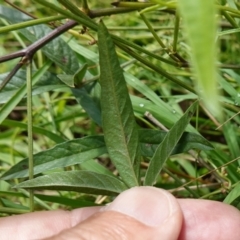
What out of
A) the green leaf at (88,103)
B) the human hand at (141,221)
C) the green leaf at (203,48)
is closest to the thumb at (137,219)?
the human hand at (141,221)

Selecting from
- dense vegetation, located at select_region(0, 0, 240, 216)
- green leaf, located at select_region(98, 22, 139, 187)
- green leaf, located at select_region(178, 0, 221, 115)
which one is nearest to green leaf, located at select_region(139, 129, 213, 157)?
dense vegetation, located at select_region(0, 0, 240, 216)

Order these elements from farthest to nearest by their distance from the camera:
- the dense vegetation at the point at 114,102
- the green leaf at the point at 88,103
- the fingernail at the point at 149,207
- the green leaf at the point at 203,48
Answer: the green leaf at the point at 88,103
the fingernail at the point at 149,207
the dense vegetation at the point at 114,102
the green leaf at the point at 203,48

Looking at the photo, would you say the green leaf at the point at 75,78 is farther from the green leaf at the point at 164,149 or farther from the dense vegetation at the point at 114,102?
the green leaf at the point at 164,149

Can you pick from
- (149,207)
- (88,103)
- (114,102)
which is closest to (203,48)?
(114,102)

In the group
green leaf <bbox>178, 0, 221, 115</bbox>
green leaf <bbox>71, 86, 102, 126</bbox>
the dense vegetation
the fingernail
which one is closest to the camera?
green leaf <bbox>178, 0, 221, 115</bbox>

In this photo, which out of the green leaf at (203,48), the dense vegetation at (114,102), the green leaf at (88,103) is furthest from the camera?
the green leaf at (88,103)

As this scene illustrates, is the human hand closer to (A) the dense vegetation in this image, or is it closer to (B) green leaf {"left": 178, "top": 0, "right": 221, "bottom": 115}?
(A) the dense vegetation

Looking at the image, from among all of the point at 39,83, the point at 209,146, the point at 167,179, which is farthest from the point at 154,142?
the point at 167,179
